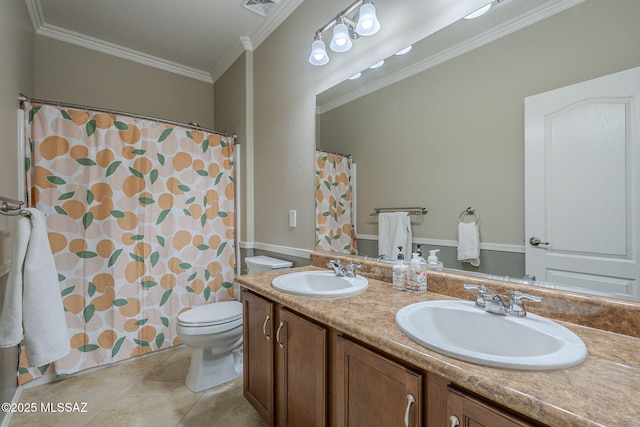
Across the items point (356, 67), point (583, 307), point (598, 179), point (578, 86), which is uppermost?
point (356, 67)

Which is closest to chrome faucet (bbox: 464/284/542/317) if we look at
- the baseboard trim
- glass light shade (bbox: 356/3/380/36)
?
glass light shade (bbox: 356/3/380/36)

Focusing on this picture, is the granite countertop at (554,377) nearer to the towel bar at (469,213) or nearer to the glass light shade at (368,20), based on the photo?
the towel bar at (469,213)

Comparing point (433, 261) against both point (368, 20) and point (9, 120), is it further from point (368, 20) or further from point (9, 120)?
point (9, 120)

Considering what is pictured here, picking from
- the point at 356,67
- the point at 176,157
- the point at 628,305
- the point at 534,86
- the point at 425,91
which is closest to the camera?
the point at 628,305

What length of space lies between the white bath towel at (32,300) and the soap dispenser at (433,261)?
5.59ft

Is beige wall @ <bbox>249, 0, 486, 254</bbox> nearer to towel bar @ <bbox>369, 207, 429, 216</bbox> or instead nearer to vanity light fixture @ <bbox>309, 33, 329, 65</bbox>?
vanity light fixture @ <bbox>309, 33, 329, 65</bbox>

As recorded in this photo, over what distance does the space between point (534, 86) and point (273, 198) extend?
175 cm

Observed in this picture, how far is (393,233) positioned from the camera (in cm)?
144

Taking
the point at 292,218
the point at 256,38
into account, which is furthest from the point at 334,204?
the point at 256,38

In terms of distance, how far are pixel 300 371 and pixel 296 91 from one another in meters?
1.73

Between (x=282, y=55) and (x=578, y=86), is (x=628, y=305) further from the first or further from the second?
(x=282, y=55)

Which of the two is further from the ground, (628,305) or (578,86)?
(578,86)

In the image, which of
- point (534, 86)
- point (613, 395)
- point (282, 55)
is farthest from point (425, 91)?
point (282, 55)

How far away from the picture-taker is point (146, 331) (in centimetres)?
224
